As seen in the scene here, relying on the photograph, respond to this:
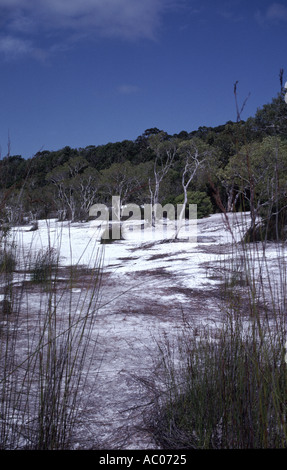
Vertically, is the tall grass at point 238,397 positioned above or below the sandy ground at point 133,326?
above

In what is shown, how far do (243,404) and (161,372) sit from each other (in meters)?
1.00

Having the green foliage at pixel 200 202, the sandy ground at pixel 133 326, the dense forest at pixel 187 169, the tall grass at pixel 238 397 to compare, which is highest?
the dense forest at pixel 187 169

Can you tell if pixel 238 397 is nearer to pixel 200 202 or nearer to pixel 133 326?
pixel 133 326

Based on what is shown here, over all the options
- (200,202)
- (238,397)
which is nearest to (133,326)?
(238,397)

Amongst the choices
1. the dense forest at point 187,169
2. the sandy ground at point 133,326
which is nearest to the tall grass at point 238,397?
the sandy ground at point 133,326

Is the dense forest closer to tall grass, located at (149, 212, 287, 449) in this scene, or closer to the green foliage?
the green foliage

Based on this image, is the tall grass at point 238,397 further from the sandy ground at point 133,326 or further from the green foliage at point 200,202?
the green foliage at point 200,202

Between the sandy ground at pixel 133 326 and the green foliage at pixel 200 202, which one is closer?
the sandy ground at pixel 133 326

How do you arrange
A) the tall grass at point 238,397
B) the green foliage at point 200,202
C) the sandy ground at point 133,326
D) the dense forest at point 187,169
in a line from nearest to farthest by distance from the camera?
the tall grass at point 238,397 → the sandy ground at point 133,326 → the dense forest at point 187,169 → the green foliage at point 200,202

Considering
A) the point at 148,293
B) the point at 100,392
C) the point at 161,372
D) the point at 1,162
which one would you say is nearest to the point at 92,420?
the point at 100,392

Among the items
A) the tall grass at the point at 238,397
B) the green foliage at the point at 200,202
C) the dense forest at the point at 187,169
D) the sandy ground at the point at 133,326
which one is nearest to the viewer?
the tall grass at the point at 238,397

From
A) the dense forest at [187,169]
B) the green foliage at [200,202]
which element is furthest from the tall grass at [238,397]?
the green foliage at [200,202]

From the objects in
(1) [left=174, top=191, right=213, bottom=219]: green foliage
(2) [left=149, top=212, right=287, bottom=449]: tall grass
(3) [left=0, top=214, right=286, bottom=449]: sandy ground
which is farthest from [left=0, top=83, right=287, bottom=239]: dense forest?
(2) [left=149, top=212, right=287, bottom=449]: tall grass
